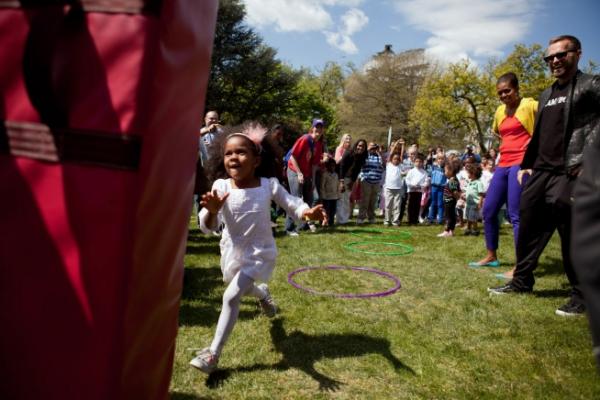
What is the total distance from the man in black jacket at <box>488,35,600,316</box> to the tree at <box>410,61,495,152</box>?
1390 inches

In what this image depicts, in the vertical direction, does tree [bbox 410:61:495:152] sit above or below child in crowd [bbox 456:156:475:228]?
above

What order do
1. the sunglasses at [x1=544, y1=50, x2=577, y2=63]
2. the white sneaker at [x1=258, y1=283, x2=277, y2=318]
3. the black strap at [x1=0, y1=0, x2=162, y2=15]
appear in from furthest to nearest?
the sunglasses at [x1=544, y1=50, x2=577, y2=63] → the white sneaker at [x1=258, y1=283, x2=277, y2=318] → the black strap at [x1=0, y1=0, x2=162, y2=15]

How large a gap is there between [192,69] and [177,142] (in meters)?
0.23

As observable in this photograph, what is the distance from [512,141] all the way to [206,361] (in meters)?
4.53

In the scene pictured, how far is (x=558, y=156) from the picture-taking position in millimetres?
4383

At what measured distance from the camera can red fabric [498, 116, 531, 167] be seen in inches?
207

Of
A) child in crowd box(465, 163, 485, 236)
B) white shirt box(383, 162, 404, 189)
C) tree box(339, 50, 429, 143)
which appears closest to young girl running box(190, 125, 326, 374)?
child in crowd box(465, 163, 485, 236)

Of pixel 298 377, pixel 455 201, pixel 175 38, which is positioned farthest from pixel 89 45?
pixel 455 201

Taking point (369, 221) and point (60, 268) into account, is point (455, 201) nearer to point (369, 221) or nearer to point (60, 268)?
point (369, 221)

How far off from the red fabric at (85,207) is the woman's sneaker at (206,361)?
1.76 m

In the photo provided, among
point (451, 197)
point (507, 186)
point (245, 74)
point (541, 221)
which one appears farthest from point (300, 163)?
point (245, 74)

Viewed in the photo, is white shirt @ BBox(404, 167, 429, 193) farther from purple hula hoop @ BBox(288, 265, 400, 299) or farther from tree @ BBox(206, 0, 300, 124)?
tree @ BBox(206, 0, 300, 124)

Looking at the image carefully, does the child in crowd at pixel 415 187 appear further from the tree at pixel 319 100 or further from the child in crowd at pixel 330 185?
the tree at pixel 319 100

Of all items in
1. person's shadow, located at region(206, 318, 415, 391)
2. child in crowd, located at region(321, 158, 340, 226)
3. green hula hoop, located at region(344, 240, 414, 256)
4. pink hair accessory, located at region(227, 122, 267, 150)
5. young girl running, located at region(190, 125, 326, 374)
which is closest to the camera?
person's shadow, located at region(206, 318, 415, 391)
